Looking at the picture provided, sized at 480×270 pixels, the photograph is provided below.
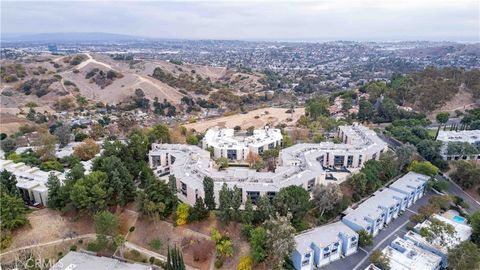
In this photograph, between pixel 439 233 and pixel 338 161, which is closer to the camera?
pixel 439 233

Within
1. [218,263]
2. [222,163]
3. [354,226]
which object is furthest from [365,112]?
[218,263]

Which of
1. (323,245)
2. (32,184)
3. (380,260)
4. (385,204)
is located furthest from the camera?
(32,184)

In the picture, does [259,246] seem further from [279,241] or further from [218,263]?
[218,263]

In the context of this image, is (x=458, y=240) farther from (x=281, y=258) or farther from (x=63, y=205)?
(x=63, y=205)

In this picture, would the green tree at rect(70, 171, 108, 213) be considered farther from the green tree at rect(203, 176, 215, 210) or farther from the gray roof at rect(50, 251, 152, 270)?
the green tree at rect(203, 176, 215, 210)

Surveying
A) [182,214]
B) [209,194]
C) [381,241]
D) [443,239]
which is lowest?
[381,241]

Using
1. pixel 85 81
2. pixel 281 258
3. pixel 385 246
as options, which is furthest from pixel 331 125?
pixel 85 81

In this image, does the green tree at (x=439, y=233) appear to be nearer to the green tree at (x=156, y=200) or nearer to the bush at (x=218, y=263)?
the bush at (x=218, y=263)

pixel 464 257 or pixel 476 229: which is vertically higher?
pixel 464 257
